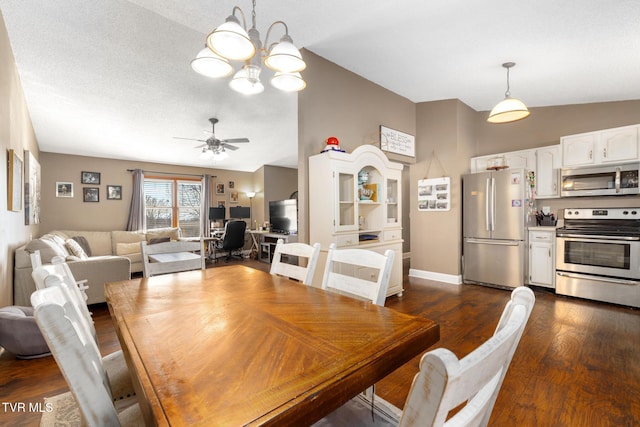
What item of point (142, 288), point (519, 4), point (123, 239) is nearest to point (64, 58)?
point (142, 288)

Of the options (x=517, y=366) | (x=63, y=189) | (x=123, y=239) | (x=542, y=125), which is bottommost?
(x=517, y=366)

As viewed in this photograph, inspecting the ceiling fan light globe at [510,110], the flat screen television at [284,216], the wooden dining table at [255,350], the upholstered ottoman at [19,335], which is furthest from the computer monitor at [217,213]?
the ceiling fan light globe at [510,110]

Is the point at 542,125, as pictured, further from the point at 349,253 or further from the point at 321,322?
the point at 321,322

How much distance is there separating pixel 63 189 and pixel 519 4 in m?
7.60

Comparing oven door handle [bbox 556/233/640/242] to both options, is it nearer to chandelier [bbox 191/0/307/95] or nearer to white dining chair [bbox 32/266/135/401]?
chandelier [bbox 191/0/307/95]

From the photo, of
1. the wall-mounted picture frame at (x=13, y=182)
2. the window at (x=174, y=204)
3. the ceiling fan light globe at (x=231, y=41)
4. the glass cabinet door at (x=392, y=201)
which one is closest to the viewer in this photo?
the ceiling fan light globe at (x=231, y=41)

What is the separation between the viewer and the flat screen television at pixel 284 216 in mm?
6090

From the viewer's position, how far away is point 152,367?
2.45 feet

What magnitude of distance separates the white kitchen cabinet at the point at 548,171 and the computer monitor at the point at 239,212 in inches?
246

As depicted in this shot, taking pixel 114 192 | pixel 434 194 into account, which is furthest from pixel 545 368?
pixel 114 192

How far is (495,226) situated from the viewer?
13.3 feet

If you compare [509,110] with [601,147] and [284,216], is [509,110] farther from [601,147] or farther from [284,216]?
[284,216]

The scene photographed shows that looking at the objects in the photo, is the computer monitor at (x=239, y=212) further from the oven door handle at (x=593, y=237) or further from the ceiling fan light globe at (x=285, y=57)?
the oven door handle at (x=593, y=237)

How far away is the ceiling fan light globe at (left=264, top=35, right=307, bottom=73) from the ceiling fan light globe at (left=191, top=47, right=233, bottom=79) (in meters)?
0.28
